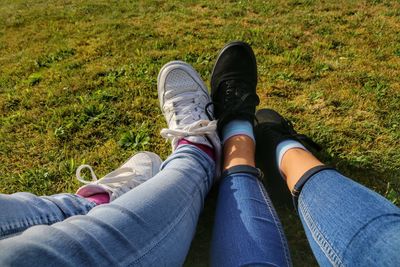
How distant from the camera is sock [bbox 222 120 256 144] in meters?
2.45

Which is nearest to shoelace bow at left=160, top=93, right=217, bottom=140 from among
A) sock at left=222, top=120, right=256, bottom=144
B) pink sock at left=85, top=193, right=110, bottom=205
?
sock at left=222, top=120, right=256, bottom=144

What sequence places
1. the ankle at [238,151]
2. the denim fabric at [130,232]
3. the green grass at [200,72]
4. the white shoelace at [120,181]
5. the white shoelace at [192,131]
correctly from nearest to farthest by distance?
the denim fabric at [130,232]
the white shoelace at [120,181]
the ankle at [238,151]
the white shoelace at [192,131]
the green grass at [200,72]

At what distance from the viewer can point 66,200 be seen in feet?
5.68

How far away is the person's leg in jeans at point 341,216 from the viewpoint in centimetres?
130

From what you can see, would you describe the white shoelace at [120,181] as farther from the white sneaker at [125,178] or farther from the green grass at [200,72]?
the green grass at [200,72]

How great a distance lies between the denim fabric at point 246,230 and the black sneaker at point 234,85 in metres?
0.77

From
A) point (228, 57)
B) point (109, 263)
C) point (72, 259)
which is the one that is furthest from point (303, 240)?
point (228, 57)

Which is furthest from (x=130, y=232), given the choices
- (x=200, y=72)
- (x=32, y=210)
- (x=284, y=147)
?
(x=200, y=72)

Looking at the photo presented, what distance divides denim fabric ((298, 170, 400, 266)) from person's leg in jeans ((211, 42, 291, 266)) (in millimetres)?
168

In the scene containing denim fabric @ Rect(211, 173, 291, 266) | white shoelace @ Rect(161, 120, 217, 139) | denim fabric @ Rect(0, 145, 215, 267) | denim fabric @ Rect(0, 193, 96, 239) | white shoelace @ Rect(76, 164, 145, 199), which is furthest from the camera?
white shoelace @ Rect(161, 120, 217, 139)

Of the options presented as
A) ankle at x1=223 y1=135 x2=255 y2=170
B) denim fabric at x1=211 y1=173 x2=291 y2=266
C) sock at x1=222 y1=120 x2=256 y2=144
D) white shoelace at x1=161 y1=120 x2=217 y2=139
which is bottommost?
denim fabric at x1=211 y1=173 x2=291 y2=266

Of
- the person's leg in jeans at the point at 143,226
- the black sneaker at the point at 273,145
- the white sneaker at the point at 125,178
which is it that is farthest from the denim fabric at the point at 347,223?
the white sneaker at the point at 125,178

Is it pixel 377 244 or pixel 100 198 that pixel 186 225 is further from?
pixel 377 244

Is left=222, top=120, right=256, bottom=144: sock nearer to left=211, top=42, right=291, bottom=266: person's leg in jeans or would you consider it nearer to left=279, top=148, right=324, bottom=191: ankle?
left=211, top=42, right=291, bottom=266: person's leg in jeans
